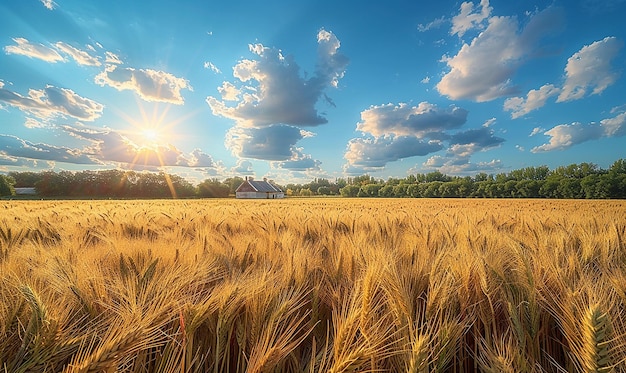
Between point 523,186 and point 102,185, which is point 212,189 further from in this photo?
point 523,186

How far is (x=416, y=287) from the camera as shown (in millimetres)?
1608

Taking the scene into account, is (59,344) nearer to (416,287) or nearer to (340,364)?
(340,364)

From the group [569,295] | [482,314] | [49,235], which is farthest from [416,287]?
[49,235]

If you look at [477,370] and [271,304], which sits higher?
[271,304]

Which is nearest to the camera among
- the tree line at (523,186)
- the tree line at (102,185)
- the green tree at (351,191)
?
the tree line at (523,186)

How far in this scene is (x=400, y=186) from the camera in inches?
3189

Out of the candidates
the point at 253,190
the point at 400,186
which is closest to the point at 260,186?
the point at 253,190

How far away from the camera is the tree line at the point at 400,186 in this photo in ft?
176

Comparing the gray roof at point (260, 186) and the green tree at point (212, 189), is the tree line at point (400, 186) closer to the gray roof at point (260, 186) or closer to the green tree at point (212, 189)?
the green tree at point (212, 189)

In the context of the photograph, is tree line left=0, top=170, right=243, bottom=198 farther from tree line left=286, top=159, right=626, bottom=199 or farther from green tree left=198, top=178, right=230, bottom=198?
tree line left=286, top=159, right=626, bottom=199

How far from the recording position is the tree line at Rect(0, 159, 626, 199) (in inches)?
2112

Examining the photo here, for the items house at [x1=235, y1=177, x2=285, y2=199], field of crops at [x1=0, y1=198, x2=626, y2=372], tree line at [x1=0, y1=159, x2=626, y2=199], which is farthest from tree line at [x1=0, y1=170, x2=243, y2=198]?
field of crops at [x1=0, y1=198, x2=626, y2=372]

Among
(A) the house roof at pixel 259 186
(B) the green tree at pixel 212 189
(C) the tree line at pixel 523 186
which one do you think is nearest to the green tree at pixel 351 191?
(C) the tree line at pixel 523 186

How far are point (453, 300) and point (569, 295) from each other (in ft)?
1.54
